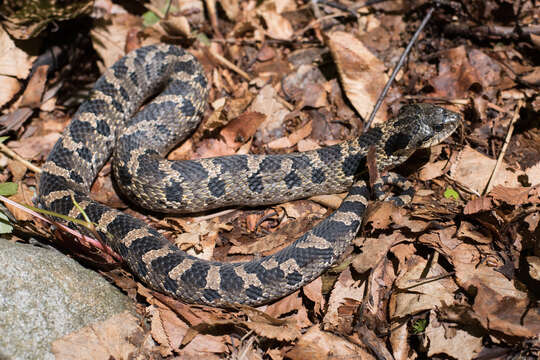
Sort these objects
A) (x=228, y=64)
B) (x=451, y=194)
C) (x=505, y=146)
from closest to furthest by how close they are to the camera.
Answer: (x=451, y=194), (x=505, y=146), (x=228, y=64)

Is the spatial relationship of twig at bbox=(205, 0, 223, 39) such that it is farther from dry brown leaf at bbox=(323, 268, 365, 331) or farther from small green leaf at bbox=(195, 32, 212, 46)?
dry brown leaf at bbox=(323, 268, 365, 331)

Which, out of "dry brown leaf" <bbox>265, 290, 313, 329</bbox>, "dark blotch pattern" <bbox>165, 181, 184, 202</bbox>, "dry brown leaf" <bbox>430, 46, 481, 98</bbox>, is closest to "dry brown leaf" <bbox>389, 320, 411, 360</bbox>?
"dry brown leaf" <bbox>265, 290, 313, 329</bbox>

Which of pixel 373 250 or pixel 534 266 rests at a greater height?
pixel 534 266

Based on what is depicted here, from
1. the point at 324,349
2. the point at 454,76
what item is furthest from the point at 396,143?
the point at 324,349

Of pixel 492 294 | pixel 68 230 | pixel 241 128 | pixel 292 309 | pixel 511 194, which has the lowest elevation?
pixel 292 309

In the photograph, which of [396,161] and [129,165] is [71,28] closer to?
[129,165]

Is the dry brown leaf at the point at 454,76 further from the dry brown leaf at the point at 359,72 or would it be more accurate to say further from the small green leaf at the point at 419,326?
the small green leaf at the point at 419,326

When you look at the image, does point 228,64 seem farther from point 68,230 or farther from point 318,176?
point 68,230
